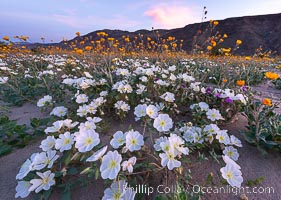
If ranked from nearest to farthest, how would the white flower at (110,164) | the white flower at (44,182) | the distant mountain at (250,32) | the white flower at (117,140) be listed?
the white flower at (110,164)
the white flower at (44,182)
the white flower at (117,140)
the distant mountain at (250,32)

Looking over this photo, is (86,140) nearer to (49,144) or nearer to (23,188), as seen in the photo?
(49,144)

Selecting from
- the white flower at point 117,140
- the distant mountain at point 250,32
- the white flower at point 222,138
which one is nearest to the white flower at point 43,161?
the white flower at point 117,140

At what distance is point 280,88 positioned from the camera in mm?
4305

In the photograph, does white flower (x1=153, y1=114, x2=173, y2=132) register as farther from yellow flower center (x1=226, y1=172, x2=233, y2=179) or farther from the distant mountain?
the distant mountain

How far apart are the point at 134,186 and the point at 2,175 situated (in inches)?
45.3

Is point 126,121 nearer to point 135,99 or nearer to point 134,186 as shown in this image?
point 135,99

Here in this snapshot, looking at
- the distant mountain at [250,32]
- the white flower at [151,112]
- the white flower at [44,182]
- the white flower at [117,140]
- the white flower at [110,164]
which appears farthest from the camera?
the distant mountain at [250,32]

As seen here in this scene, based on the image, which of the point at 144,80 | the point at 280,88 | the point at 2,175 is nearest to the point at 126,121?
the point at 144,80

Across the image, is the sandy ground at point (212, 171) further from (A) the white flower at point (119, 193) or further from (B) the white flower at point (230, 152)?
(A) the white flower at point (119, 193)

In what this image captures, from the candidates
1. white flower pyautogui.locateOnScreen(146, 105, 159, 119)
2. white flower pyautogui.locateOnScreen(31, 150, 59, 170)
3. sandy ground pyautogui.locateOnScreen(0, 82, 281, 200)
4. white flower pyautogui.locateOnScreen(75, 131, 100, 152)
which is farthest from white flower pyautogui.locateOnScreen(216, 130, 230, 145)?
white flower pyautogui.locateOnScreen(31, 150, 59, 170)

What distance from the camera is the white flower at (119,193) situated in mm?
1000

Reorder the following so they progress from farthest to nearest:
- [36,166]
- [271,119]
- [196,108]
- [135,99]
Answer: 1. [135,99]
2. [196,108]
3. [271,119]
4. [36,166]

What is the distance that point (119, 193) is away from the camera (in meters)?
1.01

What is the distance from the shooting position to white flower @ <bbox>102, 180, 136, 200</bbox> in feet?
3.28
